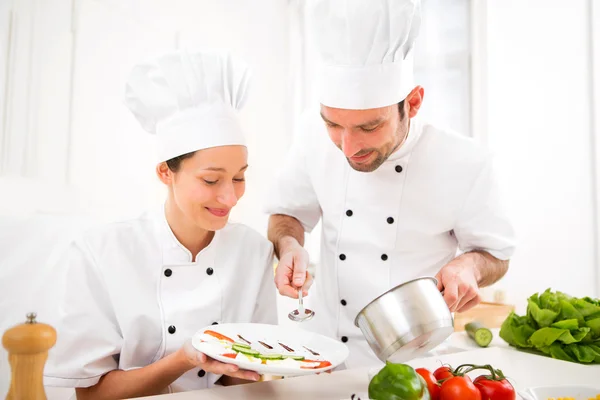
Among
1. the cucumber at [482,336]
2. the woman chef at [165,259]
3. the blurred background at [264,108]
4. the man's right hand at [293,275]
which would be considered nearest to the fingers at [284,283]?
the man's right hand at [293,275]

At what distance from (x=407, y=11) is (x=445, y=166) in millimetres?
624

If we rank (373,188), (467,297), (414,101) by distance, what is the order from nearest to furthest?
(467,297), (414,101), (373,188)

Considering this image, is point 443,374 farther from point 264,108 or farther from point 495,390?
point 264,108

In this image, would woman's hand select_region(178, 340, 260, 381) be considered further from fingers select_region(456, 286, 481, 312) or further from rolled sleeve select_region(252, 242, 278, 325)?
fingers select_region(456, 286, 481, 312)

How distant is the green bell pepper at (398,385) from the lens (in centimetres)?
124

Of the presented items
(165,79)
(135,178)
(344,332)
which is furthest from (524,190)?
(165,79)

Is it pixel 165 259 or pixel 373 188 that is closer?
pixel 165 259

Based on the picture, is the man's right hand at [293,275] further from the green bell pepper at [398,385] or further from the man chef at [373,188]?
the green bell pepper at [398,385]

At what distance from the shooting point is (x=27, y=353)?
57.7 inches

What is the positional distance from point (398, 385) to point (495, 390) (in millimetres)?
304

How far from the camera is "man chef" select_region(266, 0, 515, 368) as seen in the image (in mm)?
1915

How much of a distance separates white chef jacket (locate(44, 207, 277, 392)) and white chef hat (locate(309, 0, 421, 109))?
710 mm

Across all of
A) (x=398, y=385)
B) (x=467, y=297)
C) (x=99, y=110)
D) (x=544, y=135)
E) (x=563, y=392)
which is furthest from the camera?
(x=544, y=135)

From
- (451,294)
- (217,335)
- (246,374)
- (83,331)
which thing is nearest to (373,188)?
(451,294)
